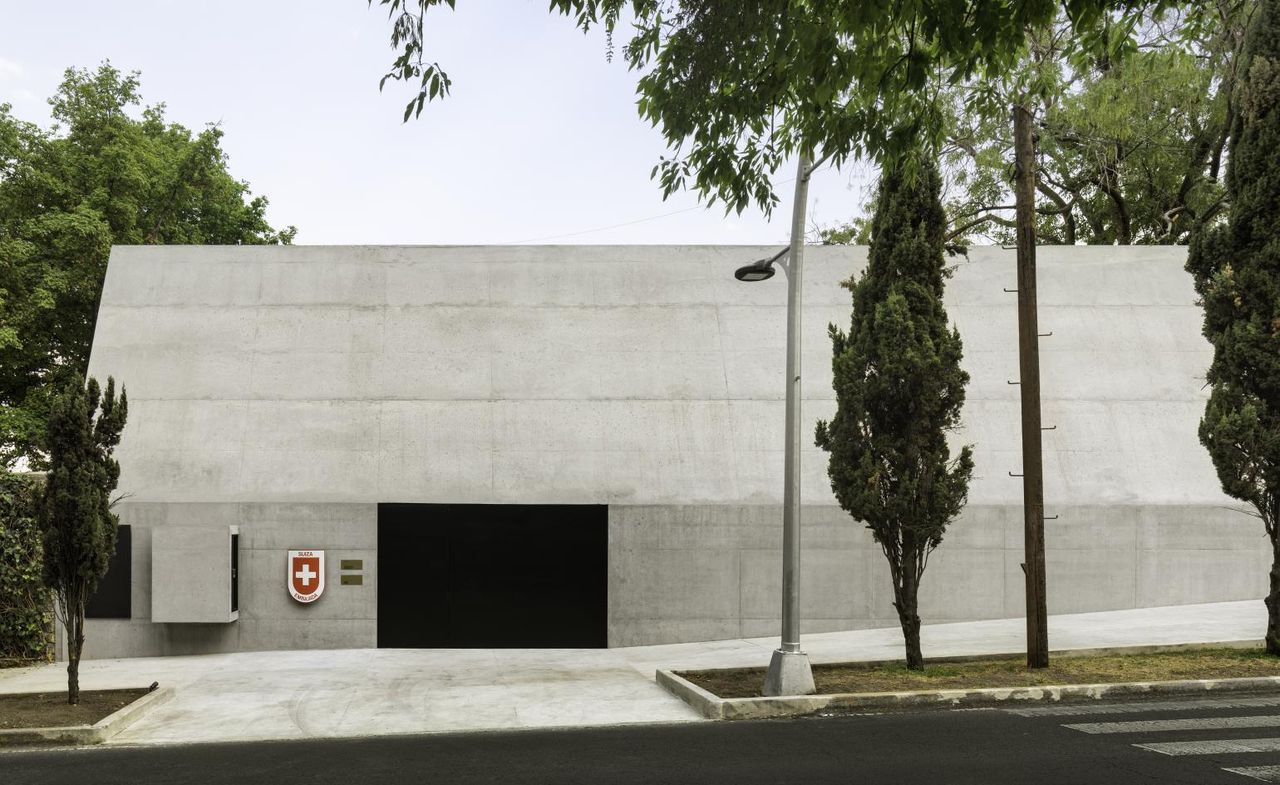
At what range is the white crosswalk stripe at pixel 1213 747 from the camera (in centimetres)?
837

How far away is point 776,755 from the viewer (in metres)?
8.80

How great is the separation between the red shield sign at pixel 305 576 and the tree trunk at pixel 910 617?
367 inches

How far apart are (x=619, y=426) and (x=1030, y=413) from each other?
7325 mm

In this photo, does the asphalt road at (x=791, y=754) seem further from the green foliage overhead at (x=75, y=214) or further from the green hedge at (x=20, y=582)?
the green foliage overhead at (x=75, y=214)

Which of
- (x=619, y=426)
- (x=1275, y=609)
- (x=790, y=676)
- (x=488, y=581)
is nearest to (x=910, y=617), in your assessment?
(x=790, y=676)

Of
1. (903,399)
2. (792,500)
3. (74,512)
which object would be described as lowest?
(74,512)

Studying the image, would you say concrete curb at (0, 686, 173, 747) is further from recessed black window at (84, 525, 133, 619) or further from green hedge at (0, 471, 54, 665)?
recessed black window at (84, 525, 133, 619)

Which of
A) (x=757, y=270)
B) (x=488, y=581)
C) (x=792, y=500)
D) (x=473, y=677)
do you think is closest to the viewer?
(x=792, y=500)

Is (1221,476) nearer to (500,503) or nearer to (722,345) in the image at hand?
(722,345)

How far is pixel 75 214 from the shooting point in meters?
28.3

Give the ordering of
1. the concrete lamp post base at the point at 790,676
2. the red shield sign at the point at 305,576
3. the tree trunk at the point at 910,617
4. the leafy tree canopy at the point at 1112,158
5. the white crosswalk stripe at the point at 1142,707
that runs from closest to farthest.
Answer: the white crosswalk stripe at the point at 1142,707 < the concrete lamp post base at the point at 790,676 < the tree trunk at the point at 910,617 < the red shield sign at the point at 305,576 < the leafy tree canopy at the point at 1112,158

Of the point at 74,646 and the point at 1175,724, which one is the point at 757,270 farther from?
the point at 74,646

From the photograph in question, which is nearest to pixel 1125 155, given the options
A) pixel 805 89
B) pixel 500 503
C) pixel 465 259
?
pixel 465 259

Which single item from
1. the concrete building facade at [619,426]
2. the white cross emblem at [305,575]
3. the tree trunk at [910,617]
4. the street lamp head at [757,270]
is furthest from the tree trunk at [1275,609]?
the white cross emblem at [305,575]
